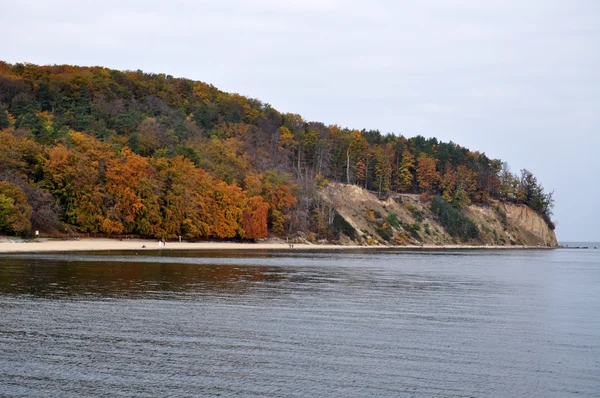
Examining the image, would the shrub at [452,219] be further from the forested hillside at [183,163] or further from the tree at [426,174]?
the tree at [426,174]

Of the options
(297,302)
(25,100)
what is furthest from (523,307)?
(25,100)

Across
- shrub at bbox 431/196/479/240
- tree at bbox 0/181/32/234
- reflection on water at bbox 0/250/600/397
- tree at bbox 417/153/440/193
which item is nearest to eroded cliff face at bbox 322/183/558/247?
shrub at bbox 431/196/479/240

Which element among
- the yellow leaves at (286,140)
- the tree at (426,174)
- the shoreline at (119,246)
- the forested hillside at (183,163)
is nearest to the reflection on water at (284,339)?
the shoreline at (119,246)

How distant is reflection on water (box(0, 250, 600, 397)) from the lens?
18.0 meters

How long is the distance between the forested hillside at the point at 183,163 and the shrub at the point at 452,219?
763 cm

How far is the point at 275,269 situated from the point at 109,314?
31.3m

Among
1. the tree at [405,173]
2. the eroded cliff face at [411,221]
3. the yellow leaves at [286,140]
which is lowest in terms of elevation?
the eroded cliff face at [411,221]

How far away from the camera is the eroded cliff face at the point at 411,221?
14300cm

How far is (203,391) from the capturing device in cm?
1714

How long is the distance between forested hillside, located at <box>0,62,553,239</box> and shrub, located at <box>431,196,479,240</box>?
763 centimetres

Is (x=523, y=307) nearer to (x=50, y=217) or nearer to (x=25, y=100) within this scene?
(x=50, y=217)

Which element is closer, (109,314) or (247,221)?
(109,314)

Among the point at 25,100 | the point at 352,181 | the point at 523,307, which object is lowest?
the point at 523,307

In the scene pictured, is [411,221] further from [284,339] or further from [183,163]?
[284,339]
